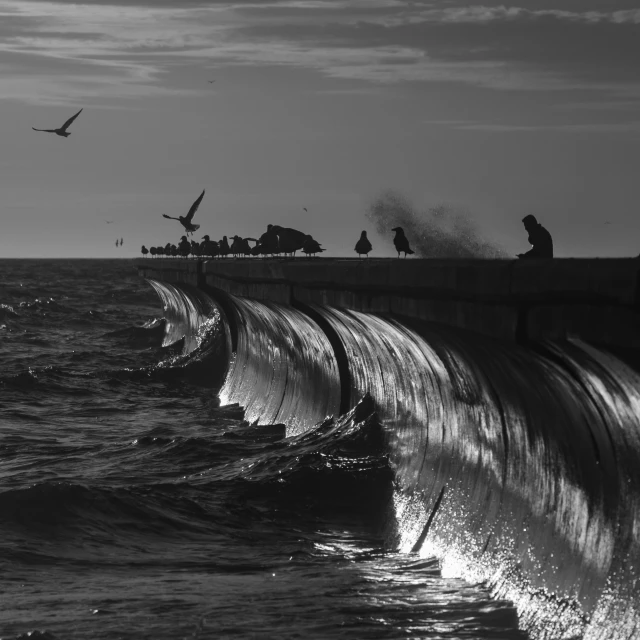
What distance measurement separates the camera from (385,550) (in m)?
11.0

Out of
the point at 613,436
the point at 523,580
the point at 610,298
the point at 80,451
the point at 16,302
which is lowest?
the point at 16,302

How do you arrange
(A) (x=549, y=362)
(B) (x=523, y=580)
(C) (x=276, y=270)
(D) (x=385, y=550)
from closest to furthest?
(A) (x=549, y=362), (B) (x=523, y=580), (D) (x=385, y=550), (C) (x=276, y=270)

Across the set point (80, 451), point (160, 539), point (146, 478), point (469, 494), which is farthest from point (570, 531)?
point (80, 451)

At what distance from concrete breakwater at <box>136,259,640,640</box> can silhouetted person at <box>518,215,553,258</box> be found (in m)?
1.55

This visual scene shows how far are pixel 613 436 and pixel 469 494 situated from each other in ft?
10.2

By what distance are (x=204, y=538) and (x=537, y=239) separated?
4114 millimetres

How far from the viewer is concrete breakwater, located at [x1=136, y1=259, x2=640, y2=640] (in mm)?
6641

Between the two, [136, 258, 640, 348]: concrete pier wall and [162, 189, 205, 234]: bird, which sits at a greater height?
[136, 258, 640, 348]: concrete pier wall

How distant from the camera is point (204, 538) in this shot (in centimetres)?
1219

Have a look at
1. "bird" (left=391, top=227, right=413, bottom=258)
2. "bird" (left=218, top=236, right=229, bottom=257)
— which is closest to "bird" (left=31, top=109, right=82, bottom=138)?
"bird" (left=218, top=236, right=229, bottom=257)

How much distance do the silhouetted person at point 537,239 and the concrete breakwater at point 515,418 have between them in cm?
155

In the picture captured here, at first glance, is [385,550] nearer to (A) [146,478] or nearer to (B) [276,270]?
(A) [146,478]

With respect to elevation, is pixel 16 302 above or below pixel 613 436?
below

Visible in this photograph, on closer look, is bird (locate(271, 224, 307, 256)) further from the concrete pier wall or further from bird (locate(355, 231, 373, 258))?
the concrete pier wall
